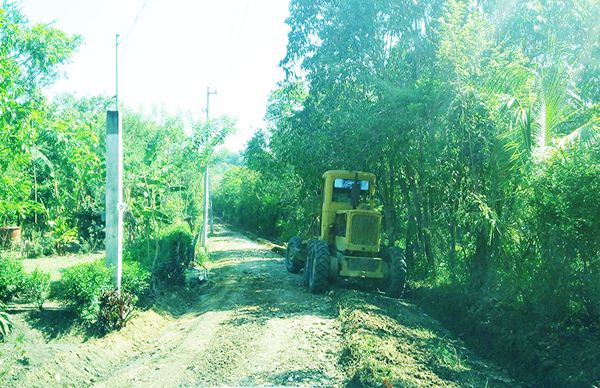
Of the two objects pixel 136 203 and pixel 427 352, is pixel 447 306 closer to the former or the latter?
pixel 427 352

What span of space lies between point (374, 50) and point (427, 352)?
37.2 ft

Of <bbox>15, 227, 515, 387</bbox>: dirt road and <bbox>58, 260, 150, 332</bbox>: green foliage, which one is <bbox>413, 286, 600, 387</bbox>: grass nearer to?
<bbox>15, 227, 515, 387</bbox>: dirt road

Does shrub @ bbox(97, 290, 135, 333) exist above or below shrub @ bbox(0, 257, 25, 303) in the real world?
below

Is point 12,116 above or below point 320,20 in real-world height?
below

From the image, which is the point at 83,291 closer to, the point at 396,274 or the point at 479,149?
the point at 396,274

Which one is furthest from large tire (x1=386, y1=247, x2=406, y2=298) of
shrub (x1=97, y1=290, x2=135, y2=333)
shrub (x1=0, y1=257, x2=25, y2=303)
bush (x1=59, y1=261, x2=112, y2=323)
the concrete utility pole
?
shrub (x1=0, y1=257, x2=25, y2=303)

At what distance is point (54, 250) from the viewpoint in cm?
1947

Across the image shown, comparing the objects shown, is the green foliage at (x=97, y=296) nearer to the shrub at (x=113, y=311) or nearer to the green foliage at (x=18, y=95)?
the shrub at (x=113, y=311)

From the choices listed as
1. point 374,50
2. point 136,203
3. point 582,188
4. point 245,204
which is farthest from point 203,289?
point 245,204

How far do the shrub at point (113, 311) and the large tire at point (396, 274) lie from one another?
6.31 meters

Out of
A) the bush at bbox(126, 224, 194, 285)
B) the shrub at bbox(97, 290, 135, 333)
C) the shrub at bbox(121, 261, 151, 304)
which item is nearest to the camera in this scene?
the shrub at bbox(97, 290, 135, 333)

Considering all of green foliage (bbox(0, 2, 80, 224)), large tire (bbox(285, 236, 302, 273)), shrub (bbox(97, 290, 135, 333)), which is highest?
green foliage (bbox(0, 2, 80, 224))

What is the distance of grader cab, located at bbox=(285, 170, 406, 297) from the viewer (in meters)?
13.6

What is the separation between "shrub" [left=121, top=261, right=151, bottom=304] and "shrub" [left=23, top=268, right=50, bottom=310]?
1498 mm
